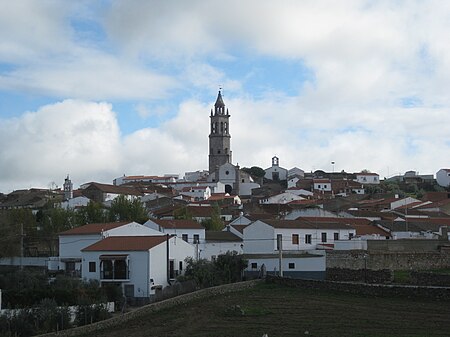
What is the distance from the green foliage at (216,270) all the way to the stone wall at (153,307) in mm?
2427

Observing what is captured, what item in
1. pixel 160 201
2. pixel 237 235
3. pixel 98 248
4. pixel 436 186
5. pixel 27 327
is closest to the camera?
pixel 27 327

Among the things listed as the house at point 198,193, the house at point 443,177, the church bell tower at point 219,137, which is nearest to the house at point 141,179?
the church bell tower at point 219,137

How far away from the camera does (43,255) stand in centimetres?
5703

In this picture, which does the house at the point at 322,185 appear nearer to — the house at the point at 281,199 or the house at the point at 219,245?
the house at the point at 281,199

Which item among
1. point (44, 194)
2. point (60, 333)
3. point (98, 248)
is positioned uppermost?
point (44, 194)

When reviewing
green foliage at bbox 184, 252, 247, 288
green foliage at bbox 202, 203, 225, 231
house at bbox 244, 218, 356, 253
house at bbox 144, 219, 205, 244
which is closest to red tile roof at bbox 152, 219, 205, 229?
house at bbox 144, 219, 205, 244

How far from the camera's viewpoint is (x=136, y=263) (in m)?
41.6

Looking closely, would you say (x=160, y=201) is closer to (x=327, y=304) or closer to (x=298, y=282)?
(x=298, y=282)

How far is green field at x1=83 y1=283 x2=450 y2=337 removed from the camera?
2675 centimetres

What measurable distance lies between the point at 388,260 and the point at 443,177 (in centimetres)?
7418

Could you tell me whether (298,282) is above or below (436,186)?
below

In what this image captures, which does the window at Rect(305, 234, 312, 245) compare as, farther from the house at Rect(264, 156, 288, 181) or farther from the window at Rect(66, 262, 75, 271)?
the house at Rect(264, 156, 288, 181)

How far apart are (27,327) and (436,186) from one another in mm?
93360

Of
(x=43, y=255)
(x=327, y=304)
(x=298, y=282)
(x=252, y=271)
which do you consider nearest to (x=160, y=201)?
(x=43, y=255)
